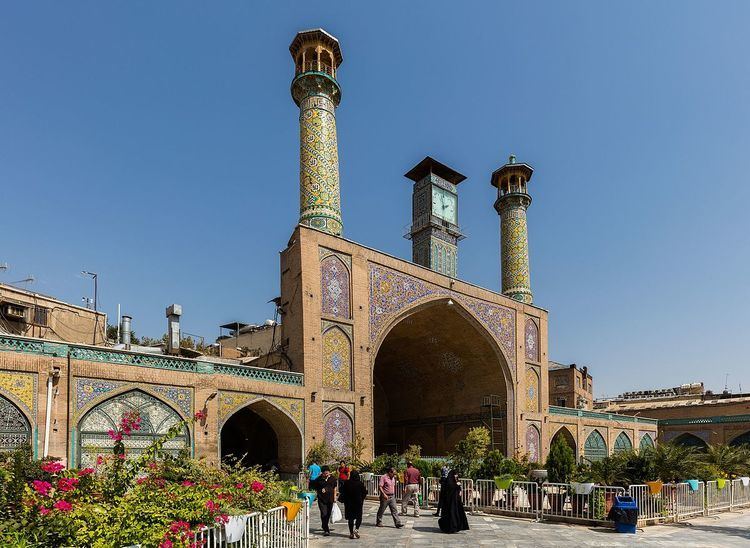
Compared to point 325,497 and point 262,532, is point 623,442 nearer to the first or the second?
point 325,497

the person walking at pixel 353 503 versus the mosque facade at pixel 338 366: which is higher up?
the mosque facade at pixel 338 366

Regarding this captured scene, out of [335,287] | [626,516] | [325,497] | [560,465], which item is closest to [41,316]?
[335,287]

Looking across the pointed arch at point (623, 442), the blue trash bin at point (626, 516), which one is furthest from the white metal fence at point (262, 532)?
the pointed arch at point (623, 442)

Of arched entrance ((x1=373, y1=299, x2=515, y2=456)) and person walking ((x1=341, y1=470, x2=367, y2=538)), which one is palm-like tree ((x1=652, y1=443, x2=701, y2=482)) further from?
arched entrance ((x1=373, y1=299, x2=515, y2=456))

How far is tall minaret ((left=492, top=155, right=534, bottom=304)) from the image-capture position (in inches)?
1256

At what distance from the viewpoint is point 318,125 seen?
23109 mm

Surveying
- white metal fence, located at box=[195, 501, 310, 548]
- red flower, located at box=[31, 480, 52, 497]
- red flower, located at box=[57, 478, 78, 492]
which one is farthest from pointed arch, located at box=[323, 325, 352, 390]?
red flower, located at box=[31, 480, 52, 497]

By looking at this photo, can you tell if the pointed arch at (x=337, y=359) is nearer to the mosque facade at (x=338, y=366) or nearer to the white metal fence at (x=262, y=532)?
the mosque facade at (x=338, y=366)

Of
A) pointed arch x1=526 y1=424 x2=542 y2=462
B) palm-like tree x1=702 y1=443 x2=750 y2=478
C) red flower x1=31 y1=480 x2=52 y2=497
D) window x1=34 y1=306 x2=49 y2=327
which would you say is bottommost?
pointed arch x1=526 y1=424 x2=542 y2=462

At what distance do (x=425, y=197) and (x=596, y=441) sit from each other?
17568mm

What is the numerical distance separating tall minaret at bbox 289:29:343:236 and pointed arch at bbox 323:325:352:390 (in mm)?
3826

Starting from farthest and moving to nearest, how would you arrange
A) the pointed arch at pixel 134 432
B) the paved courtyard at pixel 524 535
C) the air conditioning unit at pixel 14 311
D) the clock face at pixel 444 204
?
the clock face at pixel 444 204, the air conditioning unit at pixel 14 311, the pointed arch at pixel 134 432, the paved courtyard at pixel 524 535

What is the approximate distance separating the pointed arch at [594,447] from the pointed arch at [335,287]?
20.0 m

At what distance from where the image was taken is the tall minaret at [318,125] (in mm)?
22234
